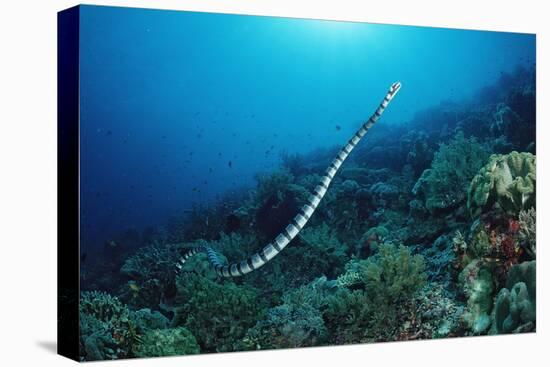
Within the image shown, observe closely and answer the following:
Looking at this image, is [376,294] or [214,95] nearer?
[214,95]

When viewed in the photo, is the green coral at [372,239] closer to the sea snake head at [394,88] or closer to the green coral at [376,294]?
the green coral at [376,294]

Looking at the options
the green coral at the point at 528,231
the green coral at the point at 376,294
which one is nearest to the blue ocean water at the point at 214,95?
the green coral at the point at 376,294

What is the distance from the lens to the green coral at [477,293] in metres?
9.53

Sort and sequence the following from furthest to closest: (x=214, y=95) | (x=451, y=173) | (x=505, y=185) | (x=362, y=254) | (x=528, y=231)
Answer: (x=528, y=231), (x=505, y=185), (x=451, y=173), (x=362, y=254), (x=214, y=95)

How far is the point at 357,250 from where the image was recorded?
907cm

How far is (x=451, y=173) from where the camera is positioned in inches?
374

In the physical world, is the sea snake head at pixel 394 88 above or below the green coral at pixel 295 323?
above

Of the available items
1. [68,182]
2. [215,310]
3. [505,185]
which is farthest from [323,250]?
[68,182]

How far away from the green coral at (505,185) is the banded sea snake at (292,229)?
1244mm

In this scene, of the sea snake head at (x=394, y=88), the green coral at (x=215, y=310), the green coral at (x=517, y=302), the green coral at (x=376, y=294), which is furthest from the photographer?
the green coral at (x=517, y=302)

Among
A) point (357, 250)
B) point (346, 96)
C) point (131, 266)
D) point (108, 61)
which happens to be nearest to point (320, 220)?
point (357, 250)

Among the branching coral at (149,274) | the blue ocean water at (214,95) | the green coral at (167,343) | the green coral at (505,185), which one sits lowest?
the green coral at (167,343)

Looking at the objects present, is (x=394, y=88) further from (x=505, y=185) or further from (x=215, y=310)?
(x=215, y=310)

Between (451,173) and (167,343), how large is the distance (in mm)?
3082
